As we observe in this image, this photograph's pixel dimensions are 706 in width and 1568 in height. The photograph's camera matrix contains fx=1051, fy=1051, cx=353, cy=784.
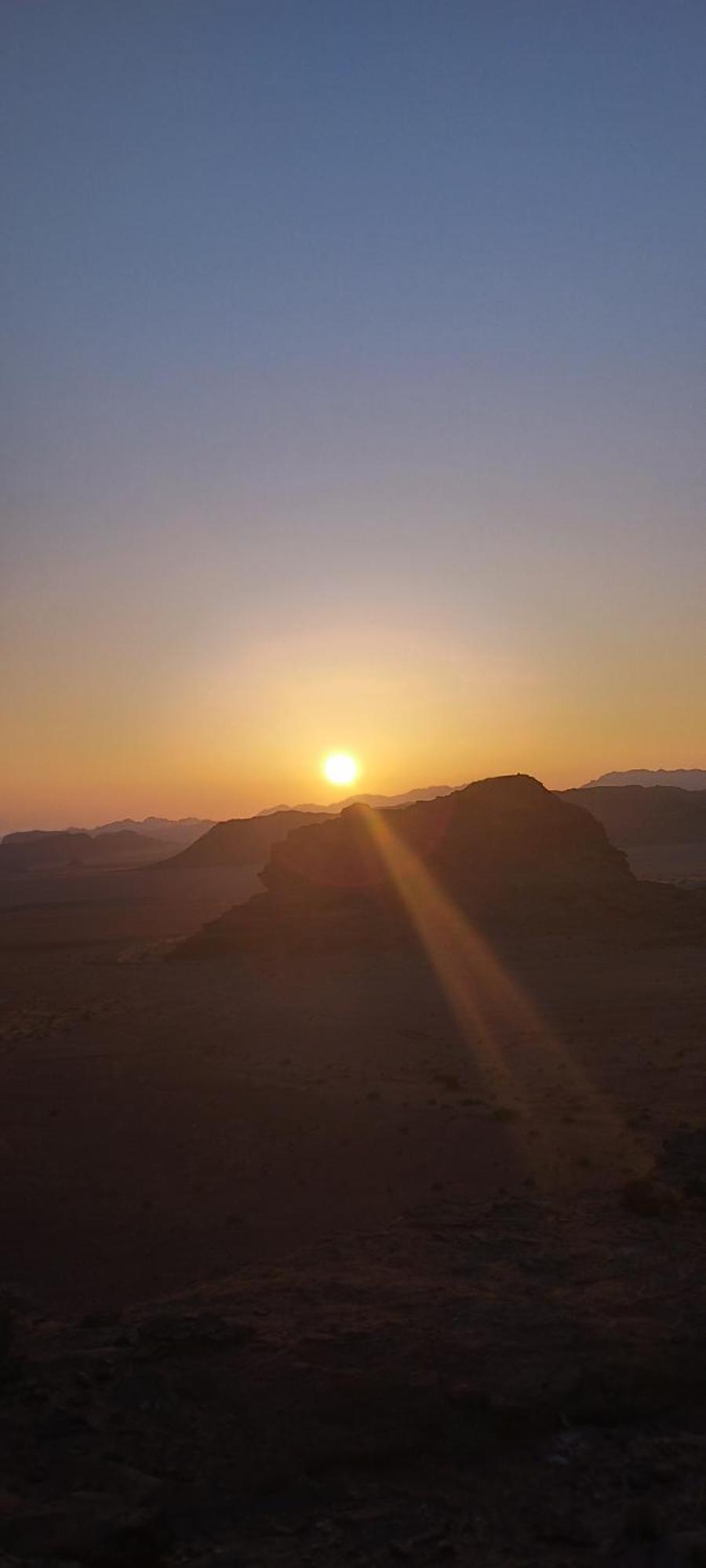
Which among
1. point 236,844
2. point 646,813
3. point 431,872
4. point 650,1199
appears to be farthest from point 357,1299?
point 646,813

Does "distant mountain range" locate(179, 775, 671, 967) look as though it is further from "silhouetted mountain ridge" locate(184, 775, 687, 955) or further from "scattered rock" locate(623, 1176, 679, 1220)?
"scattered rock" locate(623, 1176, 679, 1220)

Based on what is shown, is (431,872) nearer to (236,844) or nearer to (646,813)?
(236,844)

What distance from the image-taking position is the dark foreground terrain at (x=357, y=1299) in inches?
223

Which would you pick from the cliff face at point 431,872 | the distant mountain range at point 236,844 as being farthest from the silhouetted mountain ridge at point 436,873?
the distant mountain range at point 236,844

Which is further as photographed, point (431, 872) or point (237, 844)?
point (237, 844)

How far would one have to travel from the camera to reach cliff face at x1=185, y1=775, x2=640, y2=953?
32.1m

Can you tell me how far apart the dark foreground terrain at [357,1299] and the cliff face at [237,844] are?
278ft

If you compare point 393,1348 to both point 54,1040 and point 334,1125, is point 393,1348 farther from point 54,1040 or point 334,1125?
point 54,1040

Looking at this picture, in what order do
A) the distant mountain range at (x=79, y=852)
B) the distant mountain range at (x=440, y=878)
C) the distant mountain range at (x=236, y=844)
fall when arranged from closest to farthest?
the distant mountain range at (x=440, y=878), the distant mountain range at (x=236, y=844), the distant mountain range at (x=79, y=852)

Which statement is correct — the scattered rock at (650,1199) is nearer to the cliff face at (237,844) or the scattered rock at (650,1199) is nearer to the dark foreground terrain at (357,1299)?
the dark foreground terrain at (357,1299)

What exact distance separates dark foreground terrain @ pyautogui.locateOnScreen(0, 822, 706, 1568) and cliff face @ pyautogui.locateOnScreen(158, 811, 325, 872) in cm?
8462

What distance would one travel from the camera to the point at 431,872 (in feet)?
118

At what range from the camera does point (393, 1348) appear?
7066 mm

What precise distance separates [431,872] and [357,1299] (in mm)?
→ 28125
